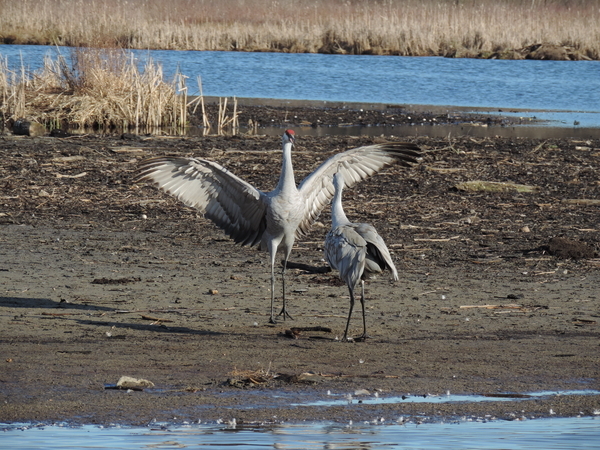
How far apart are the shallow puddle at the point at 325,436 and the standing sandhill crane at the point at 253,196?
104 inches

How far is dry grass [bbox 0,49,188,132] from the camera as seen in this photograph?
20.8m

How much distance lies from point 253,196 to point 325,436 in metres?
3.46

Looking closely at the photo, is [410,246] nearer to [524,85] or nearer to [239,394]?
[239,394]

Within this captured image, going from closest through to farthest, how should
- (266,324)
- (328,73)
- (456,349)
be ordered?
(456,349) < (266,324) < (328,73)

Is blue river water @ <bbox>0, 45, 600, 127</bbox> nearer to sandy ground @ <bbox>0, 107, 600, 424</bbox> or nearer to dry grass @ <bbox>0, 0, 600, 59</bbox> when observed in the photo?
dry grass @ <bbox>0, 0, 600, 59</bbox>

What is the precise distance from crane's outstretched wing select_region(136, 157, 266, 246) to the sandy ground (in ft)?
2.02

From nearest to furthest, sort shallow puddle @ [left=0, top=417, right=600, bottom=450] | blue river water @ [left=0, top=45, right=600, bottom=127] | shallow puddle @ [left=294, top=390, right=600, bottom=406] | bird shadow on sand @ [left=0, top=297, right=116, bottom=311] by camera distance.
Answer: shallow puddle @ [left=0, top=417, right=600, bottom=450]
shallow puddle @ [left=294, top=390, right=600, bottom=406]
bird shadow on sand @ [left=0, top=297, right=116, bottom=311]
blue river water @ [left=0, top=45, right=600, bottom=127]

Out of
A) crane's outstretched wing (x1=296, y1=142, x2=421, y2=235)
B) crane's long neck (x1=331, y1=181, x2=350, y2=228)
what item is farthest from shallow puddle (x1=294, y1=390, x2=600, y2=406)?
crane's outstretched wing (x1=296, y1=142, x2=421, y2=235)

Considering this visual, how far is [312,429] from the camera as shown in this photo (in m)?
5.72

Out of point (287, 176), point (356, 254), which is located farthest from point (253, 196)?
point (356, 254)

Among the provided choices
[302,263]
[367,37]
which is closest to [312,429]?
[302,263]

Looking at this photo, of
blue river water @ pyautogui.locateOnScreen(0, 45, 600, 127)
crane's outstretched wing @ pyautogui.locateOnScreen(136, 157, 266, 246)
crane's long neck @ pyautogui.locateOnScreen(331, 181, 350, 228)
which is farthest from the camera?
blue river water @ pyautogui.locateOnScreen(0, 45, 600, 127)

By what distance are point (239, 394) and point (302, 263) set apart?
390 centimetres

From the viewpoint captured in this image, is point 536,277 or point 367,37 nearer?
point 536,277
